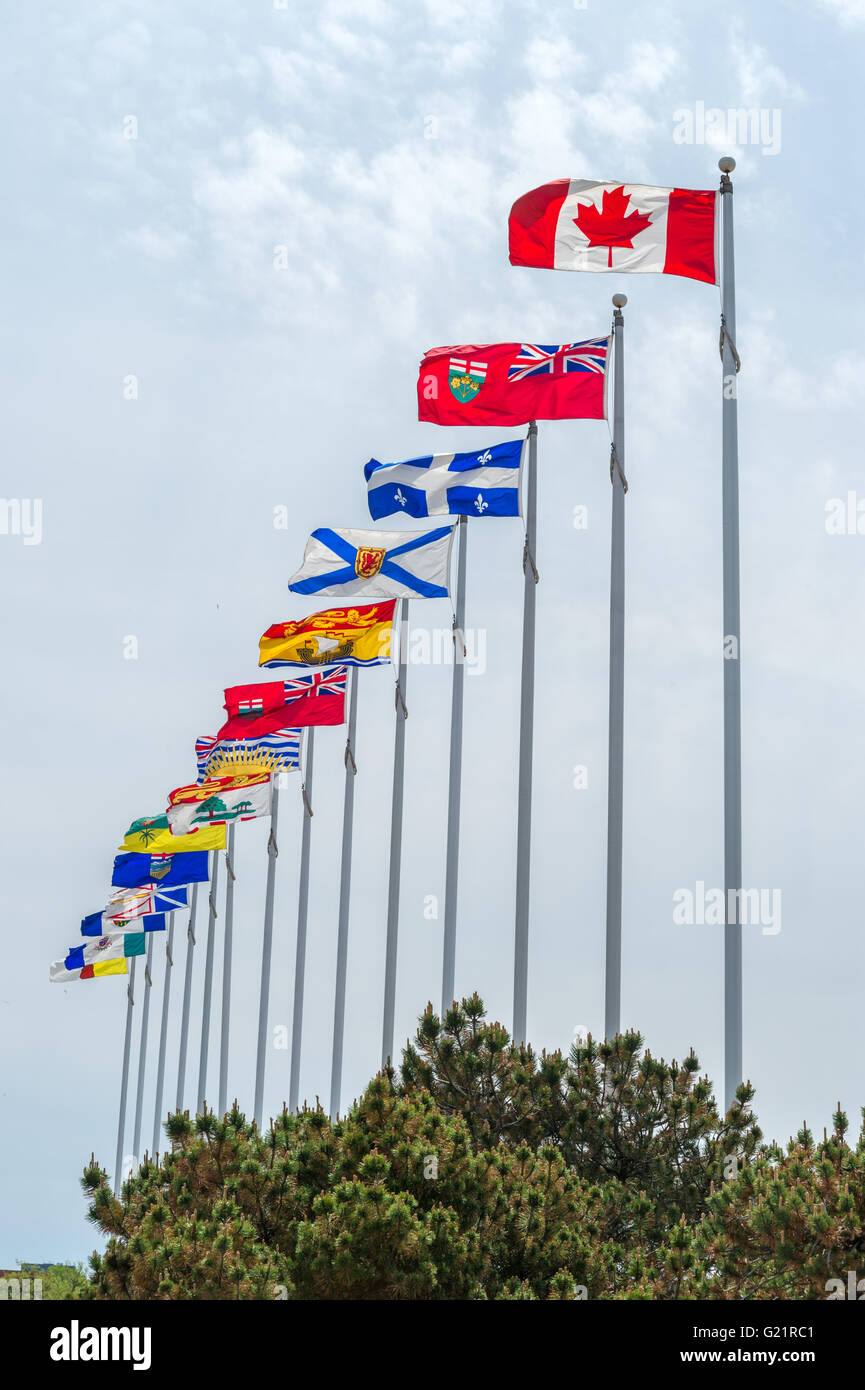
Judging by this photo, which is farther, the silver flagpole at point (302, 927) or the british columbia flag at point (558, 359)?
the silver flagpole at point (302, 927)

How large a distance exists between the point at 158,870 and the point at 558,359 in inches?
1093

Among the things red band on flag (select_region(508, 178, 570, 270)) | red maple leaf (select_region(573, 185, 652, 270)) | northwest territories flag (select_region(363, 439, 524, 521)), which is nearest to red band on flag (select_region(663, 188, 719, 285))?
red maple leaf (select_region(573, 185, 652, 270))

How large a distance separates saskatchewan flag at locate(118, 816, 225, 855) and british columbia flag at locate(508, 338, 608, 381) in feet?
81.9

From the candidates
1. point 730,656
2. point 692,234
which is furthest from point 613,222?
point 730,656

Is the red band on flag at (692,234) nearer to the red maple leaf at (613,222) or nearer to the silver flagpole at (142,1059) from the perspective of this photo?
the red maple leaf at (613,222)

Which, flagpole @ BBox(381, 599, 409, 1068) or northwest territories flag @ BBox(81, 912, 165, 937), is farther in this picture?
northwest territories flag @ BBox(81, 912, 165, 937)

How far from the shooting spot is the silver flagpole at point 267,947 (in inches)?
1821

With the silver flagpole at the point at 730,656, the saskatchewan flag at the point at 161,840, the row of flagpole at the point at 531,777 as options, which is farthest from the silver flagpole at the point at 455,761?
the saskatchewan flag at the point at 161,840

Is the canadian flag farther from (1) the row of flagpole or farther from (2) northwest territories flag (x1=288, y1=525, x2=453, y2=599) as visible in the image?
(2) northwest territories flag (x1=288, y1=525, x2=453, y2=599)

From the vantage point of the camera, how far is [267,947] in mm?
48188

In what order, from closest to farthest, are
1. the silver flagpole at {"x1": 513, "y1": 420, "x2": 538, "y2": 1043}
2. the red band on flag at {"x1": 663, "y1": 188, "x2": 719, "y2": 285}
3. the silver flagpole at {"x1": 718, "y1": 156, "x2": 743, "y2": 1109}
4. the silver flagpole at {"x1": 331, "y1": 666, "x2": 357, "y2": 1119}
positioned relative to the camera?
the silver flagpole at {"x1": 718, "y1": 156, "x2": 743, "y2": 1109}, the red band on flag at {"x1": 663, "y1": 188, "x2": 719, "y2": 285}, the silver flagpole at {"x1": 513, "y1": 420, "x2": 538, "y2": 1043}, the silver flagpole at {"x1": 331, "y1": 666, "x2": 357, "y2": 1119}

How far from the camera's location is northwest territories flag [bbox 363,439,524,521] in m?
28.6
